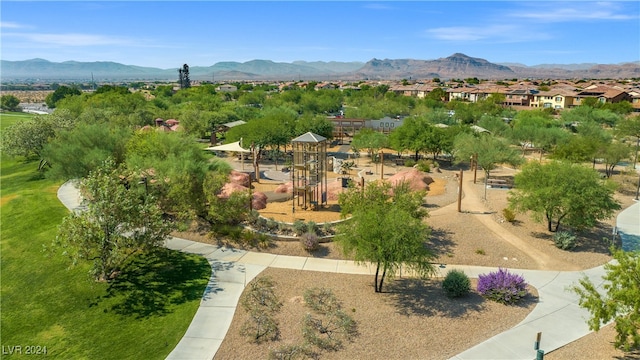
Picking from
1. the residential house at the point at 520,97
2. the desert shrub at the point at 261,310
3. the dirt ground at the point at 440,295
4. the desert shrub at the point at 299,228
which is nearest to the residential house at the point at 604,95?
the residential house at the point at 520,97

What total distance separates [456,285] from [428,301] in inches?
59.6

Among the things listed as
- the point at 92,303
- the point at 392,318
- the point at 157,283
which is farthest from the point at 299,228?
the point at 92,303

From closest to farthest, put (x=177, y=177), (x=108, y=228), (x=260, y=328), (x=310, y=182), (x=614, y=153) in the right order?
(x=260, y=328), (x=108, y=228), (x=177, y=177), (x=310, y=182), (x=614, y=153)

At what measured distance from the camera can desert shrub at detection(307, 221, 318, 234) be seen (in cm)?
2531

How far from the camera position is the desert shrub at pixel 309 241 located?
24094 millimetres

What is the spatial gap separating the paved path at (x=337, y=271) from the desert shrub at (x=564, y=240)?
2.14 metres

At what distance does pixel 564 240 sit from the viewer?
24.7 meters

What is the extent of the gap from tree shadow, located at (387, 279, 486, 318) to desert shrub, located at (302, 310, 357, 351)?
2702 millimetres

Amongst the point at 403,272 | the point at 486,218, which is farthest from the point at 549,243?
the point at 403,272

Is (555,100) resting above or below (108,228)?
above

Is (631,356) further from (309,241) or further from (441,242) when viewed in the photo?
(309,241)

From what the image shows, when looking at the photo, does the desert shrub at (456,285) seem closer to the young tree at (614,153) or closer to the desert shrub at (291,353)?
the desert shrub at (291,353)

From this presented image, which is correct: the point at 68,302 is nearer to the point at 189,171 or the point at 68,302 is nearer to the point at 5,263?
the point at 5,263

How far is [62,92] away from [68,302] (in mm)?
130512
